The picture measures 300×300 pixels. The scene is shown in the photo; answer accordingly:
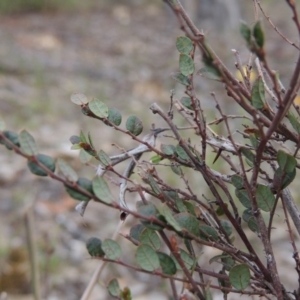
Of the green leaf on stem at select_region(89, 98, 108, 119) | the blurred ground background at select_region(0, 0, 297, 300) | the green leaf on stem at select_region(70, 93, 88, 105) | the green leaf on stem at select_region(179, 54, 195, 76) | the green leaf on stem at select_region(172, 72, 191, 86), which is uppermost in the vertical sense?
the green leaf on stem at select_region(179, 54, 195, 76)

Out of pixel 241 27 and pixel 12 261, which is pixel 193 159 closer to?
pixel 241 27

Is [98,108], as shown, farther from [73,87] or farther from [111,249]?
[73,87]

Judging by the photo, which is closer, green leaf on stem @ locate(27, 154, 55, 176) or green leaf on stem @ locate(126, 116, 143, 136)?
green leaf on stem @ locate(27, 154, 55, 176)

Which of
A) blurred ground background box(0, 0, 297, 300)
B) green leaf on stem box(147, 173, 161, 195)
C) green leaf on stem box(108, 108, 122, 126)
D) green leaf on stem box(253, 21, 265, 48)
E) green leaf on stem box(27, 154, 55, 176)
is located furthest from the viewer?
blurred ground background box(0, 0, 297, 300)

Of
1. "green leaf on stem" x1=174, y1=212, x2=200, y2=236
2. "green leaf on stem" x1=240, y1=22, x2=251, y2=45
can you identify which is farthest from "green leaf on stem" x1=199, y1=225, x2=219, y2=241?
"green leaf on stem" x1=240, y1=22, x2=251, y2=45

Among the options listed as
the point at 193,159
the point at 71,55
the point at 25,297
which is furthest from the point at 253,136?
the point at 71,55

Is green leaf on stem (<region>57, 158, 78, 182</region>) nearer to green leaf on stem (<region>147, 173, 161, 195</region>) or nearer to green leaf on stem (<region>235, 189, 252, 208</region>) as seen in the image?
green leaf on stem (<region>147, 173, 161, 195</region>)

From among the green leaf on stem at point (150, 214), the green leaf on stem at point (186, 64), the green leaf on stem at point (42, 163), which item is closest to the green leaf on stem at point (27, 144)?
the green leaf on stem at point (42, 163)
